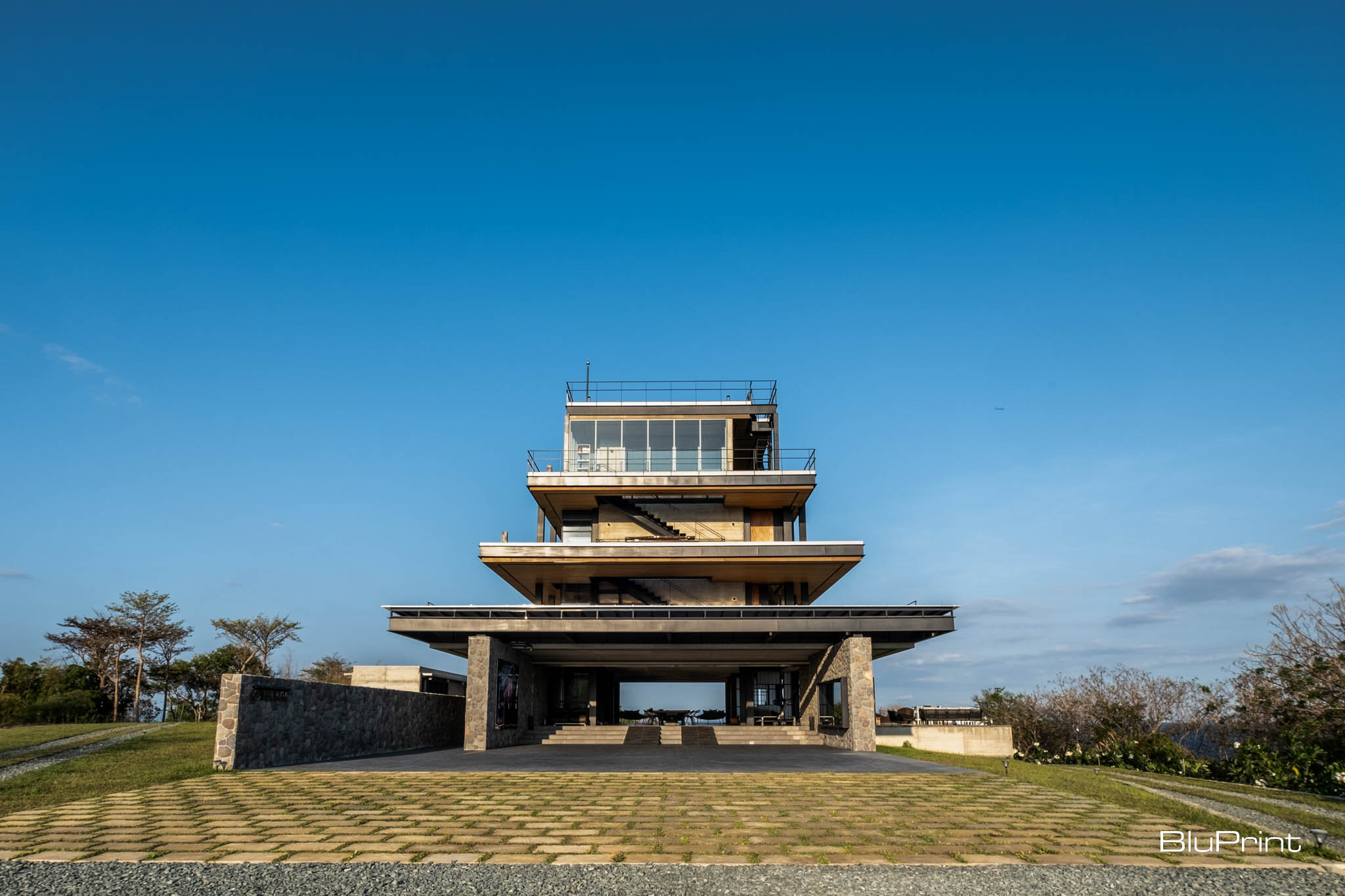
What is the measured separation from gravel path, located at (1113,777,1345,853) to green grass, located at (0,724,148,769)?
20.9 metres

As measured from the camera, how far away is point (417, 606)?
2491cm

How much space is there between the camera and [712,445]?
Answer: 103 feet

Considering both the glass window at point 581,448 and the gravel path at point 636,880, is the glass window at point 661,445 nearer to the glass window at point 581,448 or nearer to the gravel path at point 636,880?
the glass window at point 581,448

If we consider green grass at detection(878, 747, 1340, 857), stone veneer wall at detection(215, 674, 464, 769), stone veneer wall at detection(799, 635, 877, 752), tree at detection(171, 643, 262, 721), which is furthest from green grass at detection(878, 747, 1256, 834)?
tree at detection(171, 643, 262, 721)

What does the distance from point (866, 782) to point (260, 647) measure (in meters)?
44.2

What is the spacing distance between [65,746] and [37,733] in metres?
3.87

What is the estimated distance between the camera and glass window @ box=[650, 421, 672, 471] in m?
31.0

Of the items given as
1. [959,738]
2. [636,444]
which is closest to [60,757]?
[636,444]

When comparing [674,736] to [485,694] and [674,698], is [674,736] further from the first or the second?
[674,698]

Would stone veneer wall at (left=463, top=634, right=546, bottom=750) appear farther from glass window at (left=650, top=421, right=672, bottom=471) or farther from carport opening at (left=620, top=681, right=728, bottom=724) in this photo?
carport opening at (left=620, top=681, right=728, bottom=724)

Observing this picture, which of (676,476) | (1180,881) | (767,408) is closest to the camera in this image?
(1180,881)

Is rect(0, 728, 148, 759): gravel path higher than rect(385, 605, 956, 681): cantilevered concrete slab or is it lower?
lower

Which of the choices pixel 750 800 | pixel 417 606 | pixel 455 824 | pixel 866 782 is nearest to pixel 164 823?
pixel 455 824

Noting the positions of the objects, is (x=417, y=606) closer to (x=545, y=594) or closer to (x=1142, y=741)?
(x=545, y=594)
